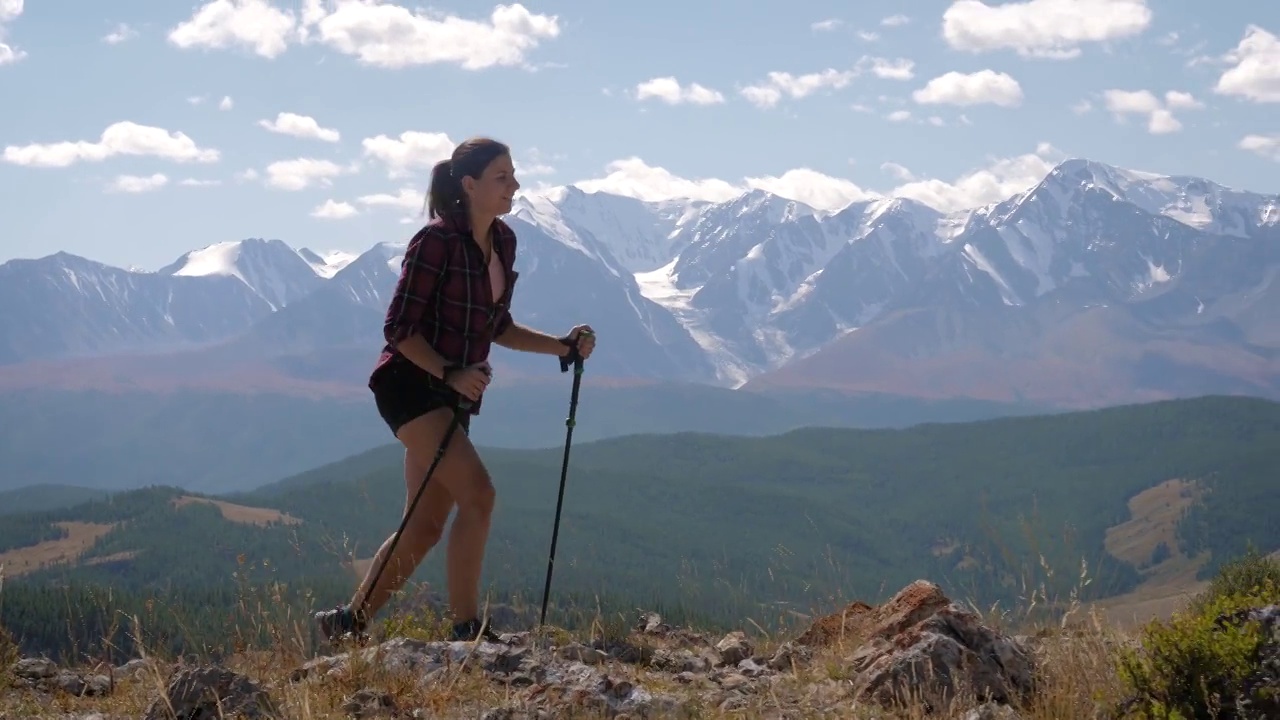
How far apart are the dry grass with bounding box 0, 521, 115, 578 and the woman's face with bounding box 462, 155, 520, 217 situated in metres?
160

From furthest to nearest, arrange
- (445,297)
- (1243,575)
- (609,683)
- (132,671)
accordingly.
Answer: (1243,575) < (132,671) < (445,297) < (609,683)

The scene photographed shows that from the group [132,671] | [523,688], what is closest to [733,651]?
[523,688]

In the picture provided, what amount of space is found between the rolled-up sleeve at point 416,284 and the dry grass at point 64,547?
160 metres

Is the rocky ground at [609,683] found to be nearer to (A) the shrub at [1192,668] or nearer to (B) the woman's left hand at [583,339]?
(A) the shrub at [1192,668]

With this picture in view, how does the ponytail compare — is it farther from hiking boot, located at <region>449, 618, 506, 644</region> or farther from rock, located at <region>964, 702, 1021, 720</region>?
rock, located at <region>964, 702, 1021, 720</region>

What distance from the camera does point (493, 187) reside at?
6.93m

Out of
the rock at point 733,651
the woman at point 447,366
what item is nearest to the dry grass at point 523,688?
the woman at point 447,366

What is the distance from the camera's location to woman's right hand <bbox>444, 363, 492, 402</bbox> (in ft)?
21.0

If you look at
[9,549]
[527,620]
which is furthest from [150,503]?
[527,620]

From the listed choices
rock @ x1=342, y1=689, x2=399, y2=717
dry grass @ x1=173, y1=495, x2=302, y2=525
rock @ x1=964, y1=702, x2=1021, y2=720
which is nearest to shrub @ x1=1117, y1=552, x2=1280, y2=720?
rock @ x1=964, y1=702, x2=1021, y2=720

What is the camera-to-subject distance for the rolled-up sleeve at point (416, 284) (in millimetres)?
6570

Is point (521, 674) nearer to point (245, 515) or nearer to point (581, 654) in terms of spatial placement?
point (581, 654)

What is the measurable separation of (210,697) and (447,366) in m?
2.09

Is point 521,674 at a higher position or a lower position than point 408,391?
lower
